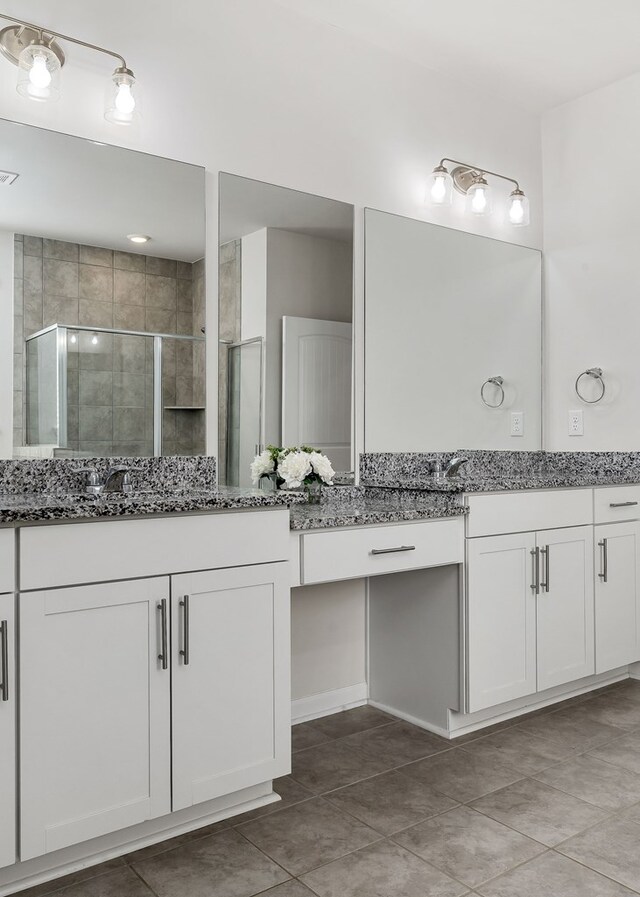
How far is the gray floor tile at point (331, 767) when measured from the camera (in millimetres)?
2252

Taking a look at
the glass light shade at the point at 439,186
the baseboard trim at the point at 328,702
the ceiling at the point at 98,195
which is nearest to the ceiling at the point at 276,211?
the ceiling at the point at 98,195

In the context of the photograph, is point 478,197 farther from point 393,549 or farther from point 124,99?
point 393,549

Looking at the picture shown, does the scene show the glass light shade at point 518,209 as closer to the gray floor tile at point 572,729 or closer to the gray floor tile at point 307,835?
the gray floor tile at point 572,729

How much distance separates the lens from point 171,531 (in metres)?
1.84

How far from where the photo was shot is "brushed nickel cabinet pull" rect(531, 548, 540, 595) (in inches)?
108

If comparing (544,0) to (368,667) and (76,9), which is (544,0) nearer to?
(76,9)

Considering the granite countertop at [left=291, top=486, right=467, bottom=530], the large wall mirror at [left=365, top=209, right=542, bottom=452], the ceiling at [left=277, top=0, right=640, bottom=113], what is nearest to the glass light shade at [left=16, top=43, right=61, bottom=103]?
the ceiling at [left=277, top=0, right=640, bottom=113]

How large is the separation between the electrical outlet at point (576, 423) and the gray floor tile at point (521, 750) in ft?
4.88

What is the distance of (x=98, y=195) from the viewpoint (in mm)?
2289

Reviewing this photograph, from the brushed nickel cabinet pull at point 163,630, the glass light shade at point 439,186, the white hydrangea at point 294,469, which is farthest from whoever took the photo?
the glass light shade at point 439,186

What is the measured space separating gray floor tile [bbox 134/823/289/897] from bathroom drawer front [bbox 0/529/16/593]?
2.54ft

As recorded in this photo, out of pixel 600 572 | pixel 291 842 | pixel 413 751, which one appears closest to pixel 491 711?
pixel 413 751

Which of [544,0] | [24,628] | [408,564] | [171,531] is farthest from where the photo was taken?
[544,0]

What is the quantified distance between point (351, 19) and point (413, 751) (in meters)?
2.66
